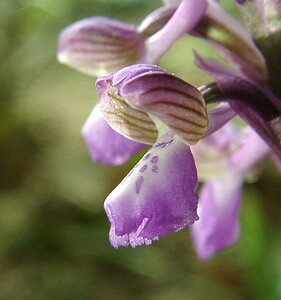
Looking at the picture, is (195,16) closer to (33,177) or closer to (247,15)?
(247,15)

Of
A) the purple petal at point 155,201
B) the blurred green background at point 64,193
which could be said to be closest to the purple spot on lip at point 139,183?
the purple petal at point 155,201

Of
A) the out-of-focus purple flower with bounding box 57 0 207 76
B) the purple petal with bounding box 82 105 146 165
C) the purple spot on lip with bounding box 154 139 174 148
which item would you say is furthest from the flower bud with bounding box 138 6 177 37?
the purple spot on lip with bounding box 154 139 174 148

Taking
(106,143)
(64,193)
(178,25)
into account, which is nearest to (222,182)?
(106,143)

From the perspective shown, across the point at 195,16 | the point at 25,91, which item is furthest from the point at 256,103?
the point at 25,91

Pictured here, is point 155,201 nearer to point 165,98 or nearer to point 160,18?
point 165,98

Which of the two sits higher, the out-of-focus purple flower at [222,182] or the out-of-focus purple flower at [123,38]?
the out-of-focus purple flower at [123,38]

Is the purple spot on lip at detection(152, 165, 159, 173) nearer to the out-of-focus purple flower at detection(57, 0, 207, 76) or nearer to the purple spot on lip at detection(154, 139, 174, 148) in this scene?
the purple spot on lip at detection(154, 139, 174, 148)

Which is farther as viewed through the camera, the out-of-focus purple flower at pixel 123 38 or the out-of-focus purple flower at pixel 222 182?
the out-of-focus purple flower at pixel 222 182

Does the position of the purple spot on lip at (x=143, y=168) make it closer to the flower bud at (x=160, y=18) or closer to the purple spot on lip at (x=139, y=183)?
the purple spot on lip at (x=139, y=183)
